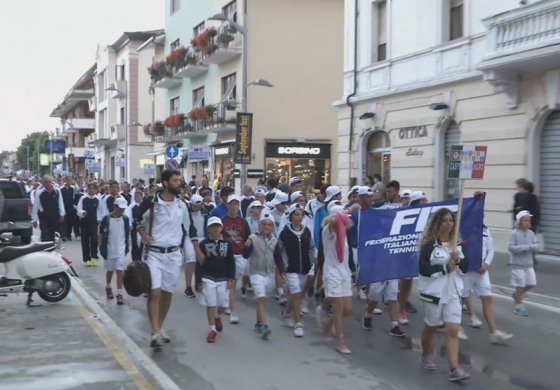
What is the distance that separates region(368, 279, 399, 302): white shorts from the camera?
876 centimetres

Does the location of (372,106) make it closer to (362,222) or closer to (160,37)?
(362,222)

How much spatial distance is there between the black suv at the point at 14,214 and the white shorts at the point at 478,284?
42.6 feet

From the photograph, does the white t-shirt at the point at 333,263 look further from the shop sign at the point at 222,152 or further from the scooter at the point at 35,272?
the shop sign at the point at 222,152

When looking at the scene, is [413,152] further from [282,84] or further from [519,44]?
[282,84]

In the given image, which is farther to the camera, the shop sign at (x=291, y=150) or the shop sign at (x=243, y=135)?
the shop sign at (x=291, y=150)

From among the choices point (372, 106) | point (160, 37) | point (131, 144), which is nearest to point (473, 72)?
point (372, 106)

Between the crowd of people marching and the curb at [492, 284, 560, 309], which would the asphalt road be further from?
the curb at [492, 284, 560, 309]

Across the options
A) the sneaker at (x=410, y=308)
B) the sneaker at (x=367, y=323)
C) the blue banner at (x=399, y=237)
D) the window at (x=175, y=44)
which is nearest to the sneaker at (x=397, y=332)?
the sneaker at (x=367, y=323)

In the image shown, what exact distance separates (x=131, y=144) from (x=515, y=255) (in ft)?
158

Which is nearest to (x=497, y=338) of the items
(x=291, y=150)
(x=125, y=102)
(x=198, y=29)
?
(x=291, y=150)

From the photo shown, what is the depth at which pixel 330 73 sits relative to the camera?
3431cm

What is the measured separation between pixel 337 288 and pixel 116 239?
4.32 m

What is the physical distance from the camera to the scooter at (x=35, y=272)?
10.2m

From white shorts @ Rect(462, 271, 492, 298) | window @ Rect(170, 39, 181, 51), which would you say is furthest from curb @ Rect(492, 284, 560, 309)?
window @ Rect(170, 39, 181, 51)
